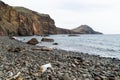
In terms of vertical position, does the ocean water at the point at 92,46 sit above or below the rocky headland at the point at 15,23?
below

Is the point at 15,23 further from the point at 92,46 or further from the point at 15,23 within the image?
the point at 92,46

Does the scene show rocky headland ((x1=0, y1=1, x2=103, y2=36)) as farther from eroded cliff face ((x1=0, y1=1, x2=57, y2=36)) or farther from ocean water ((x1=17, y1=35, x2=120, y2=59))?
ocean water ((x1=17, y1=35, x2=120, y2=59))

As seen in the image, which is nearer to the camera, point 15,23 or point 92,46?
point 92,46

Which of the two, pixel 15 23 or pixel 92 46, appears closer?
pixel 92 46

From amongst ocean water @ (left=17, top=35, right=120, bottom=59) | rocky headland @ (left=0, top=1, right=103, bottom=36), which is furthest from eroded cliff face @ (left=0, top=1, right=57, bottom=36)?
ocean water @ (left=17, top=35, right=120, bottom=59)

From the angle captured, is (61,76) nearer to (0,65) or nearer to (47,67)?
(47,67)

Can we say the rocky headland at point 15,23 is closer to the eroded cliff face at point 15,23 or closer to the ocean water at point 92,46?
the eroded cliff face at point 15,23

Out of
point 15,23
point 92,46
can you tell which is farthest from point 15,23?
point 92,46

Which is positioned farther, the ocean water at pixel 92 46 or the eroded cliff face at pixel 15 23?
the eroded cliff face at pixel 15 23

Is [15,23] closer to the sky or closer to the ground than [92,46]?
closer to the sky

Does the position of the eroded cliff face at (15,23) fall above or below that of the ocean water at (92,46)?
above

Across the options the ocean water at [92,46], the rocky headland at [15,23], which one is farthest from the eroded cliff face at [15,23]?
the ocean water at [92,46]

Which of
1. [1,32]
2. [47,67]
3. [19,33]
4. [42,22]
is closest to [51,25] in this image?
[42,22]

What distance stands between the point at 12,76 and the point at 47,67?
8.84ft
